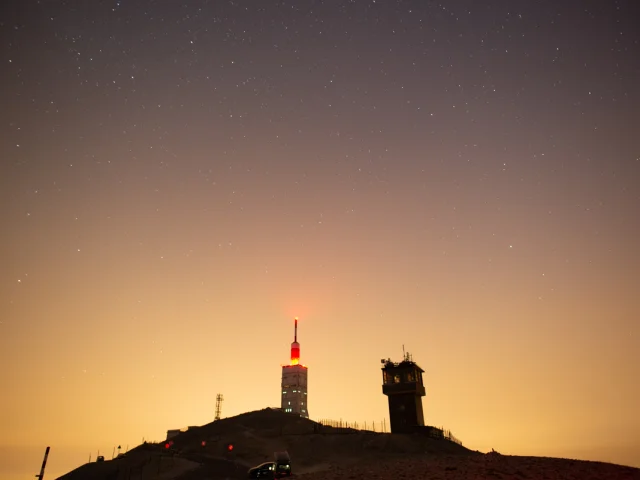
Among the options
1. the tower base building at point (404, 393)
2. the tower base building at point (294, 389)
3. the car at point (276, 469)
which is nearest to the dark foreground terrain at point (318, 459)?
the car at point (276, 469)

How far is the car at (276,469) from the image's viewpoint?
35.9 m

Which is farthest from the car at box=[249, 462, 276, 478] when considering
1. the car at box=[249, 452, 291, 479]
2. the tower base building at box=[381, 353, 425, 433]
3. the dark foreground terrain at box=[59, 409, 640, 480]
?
the tower base building at box=[381, 353, 425, 433]

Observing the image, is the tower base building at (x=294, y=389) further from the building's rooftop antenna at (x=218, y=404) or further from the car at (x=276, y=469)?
the car at (x=276, y=469)

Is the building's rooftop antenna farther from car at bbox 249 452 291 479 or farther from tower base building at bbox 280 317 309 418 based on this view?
car at bbox 249 452 291 479

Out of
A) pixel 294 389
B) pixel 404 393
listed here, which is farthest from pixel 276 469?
pixel 294 389

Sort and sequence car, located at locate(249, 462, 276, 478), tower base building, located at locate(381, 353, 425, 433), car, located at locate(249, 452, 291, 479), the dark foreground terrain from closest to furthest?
the dark foreground terrain, car, located at locate(249, 452, 291, 479), car, located at locate(249, 462, 276, 478), tower base building, located at locate(381, 353, 425, 433)

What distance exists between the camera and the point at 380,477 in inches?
1035

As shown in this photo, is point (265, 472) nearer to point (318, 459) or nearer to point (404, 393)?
point (318, 459)

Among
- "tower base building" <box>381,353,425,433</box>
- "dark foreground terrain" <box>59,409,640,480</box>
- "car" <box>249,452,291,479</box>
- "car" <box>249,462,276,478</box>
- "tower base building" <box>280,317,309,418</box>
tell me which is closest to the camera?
"dark foreground terrain" <box>59,409,640,480</box>

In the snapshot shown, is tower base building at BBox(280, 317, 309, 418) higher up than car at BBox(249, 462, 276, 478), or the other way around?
tower base building at BBox(280, 317, 309, 418)

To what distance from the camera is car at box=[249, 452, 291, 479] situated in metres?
35.9

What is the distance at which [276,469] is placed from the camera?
35969mm

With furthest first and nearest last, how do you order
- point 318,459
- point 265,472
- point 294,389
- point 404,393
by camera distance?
point 294,389, point 404,393, point 318,459, point 265,472

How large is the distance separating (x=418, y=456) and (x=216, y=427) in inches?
1702
